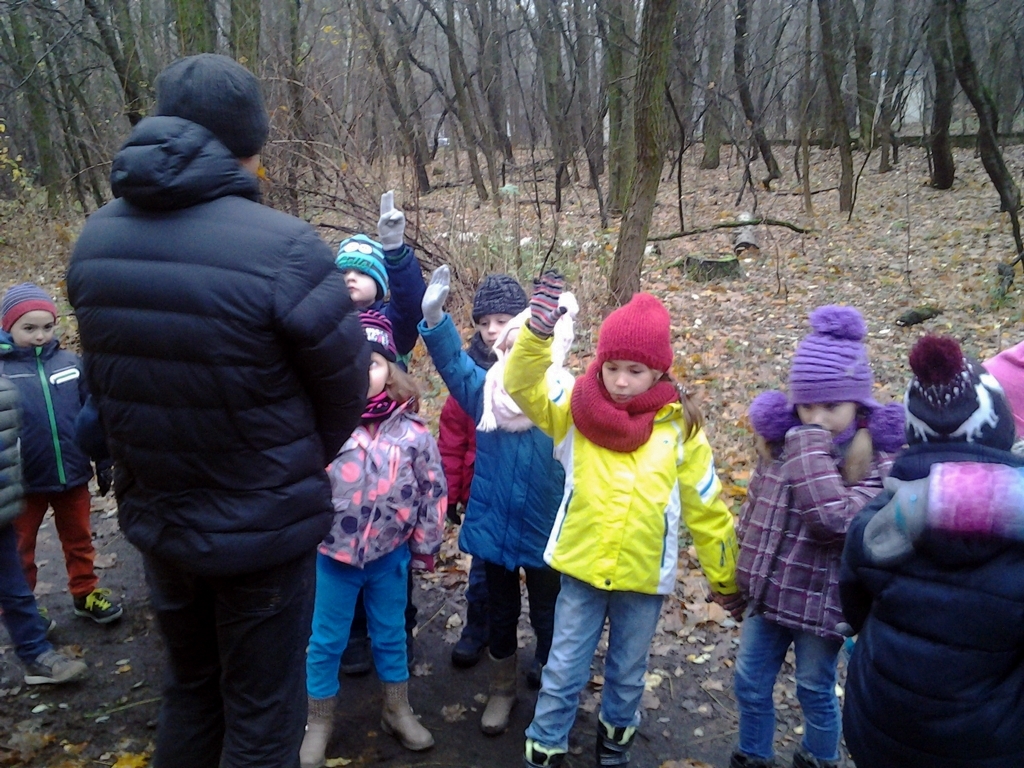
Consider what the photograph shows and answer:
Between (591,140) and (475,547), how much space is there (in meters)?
13.0

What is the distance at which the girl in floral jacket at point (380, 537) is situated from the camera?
3090mm

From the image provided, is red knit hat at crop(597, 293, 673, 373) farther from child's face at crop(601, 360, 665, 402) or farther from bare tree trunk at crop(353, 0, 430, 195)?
bare tree trunk at crop(353, 0, 430, 195)

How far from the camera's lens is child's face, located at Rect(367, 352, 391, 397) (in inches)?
122

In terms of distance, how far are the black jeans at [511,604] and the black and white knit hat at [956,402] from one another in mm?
1794

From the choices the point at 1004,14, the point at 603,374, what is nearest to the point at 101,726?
the point at 603,374

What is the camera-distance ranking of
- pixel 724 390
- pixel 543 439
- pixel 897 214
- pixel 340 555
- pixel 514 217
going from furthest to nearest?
pixel 897 214 → pixel 514 217 → pixel 724 390 → pixel 543 439 → pixel 340 555

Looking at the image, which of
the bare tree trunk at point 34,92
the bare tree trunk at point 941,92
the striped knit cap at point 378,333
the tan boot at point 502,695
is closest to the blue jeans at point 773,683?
the tan boot at point 502,695

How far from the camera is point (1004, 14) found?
68.4 ft

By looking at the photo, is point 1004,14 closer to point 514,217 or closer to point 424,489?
point 514,217

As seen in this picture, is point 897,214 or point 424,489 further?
point 897,214

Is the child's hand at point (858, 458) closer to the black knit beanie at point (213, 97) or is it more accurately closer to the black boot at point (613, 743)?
the black boot at point (613, 743)

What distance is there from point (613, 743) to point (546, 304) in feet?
5.51

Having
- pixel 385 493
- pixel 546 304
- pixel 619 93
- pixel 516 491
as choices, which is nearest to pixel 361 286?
pixel 385 493

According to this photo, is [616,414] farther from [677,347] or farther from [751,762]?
[677,347]
